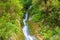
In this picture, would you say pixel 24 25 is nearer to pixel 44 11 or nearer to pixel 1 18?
pixel 44 11

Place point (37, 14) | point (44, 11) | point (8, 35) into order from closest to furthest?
point (8, 35) → point (44, 11) → point (37, 14)

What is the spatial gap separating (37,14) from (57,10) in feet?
17.5

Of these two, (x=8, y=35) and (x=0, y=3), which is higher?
(x=0, y=3)

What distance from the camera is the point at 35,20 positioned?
88.9 ft

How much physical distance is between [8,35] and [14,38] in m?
1.39

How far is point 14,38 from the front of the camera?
780 inches

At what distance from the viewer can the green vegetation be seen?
62.8ft

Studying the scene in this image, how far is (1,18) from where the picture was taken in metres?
19.7

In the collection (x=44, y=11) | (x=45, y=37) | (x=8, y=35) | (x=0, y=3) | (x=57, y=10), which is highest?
(x=44, y=11)

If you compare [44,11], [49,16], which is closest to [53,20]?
[49,16]

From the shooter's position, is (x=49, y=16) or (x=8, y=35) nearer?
(x=8, y=35)

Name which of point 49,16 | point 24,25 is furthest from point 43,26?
point 24,25

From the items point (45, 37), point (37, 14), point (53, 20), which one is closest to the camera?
point (45, 37)

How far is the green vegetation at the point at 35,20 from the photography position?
19141 millimetres
